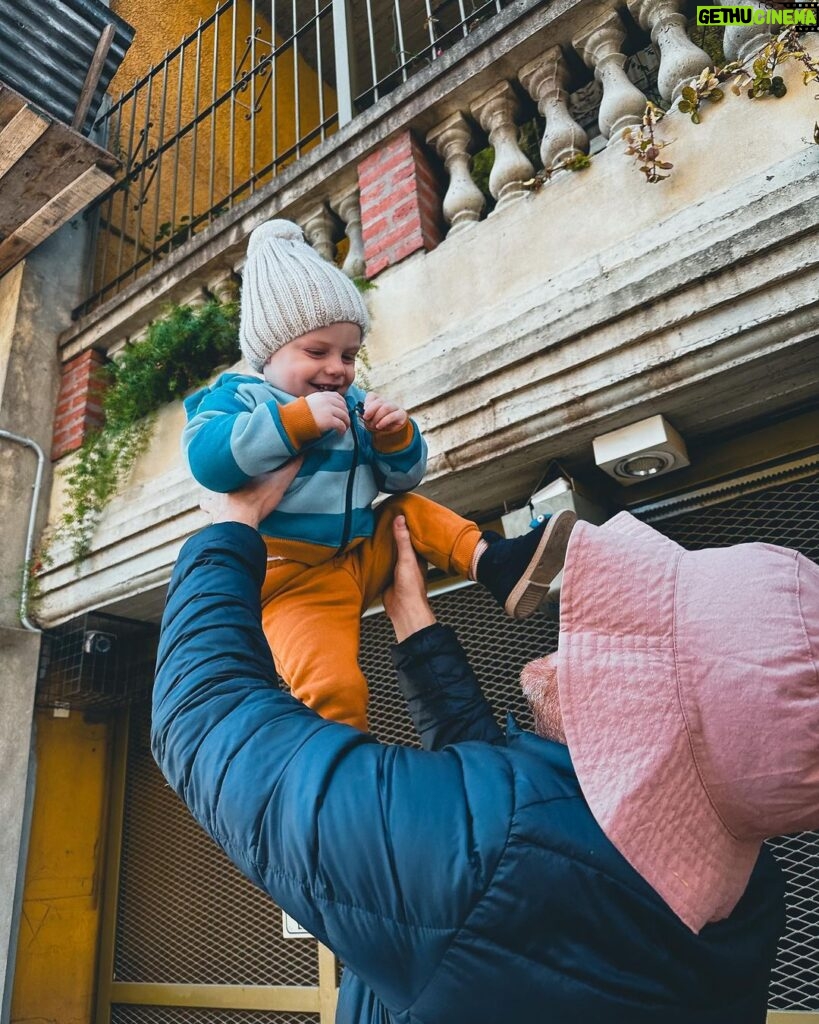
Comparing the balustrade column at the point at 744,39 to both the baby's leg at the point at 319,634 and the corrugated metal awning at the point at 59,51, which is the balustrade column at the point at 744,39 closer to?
the baby's leg at the point at 319,634

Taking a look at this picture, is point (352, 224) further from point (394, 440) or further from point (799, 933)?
point (799, 933)

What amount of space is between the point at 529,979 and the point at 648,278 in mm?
2174

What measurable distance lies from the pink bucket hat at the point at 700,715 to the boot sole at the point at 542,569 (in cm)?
72

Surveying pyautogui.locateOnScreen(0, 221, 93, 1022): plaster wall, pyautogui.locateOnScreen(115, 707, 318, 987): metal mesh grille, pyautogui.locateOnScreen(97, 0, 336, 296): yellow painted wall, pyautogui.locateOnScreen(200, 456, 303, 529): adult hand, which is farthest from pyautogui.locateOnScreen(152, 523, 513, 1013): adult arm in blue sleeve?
pyautogui.locateOnScreen(97, 0, 336, 296): yellow painted wall

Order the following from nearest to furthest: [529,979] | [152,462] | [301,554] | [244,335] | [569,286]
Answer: [529,979] → [301,554] → [244,335] → [569,286] → [152,462]

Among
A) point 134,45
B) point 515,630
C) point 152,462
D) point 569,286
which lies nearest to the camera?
point 569,286

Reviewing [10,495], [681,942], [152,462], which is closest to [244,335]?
[681,942]

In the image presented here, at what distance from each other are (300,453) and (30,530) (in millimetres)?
3622

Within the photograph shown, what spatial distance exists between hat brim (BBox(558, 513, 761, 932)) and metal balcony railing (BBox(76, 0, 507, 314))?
3.64 meters

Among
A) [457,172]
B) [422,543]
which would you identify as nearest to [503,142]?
[457,172]

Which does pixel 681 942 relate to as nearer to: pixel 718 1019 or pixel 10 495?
pixel 718 1019

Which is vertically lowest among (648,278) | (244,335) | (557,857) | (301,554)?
(557,857)

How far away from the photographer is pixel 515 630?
130 inches

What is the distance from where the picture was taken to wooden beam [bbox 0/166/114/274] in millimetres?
4207
